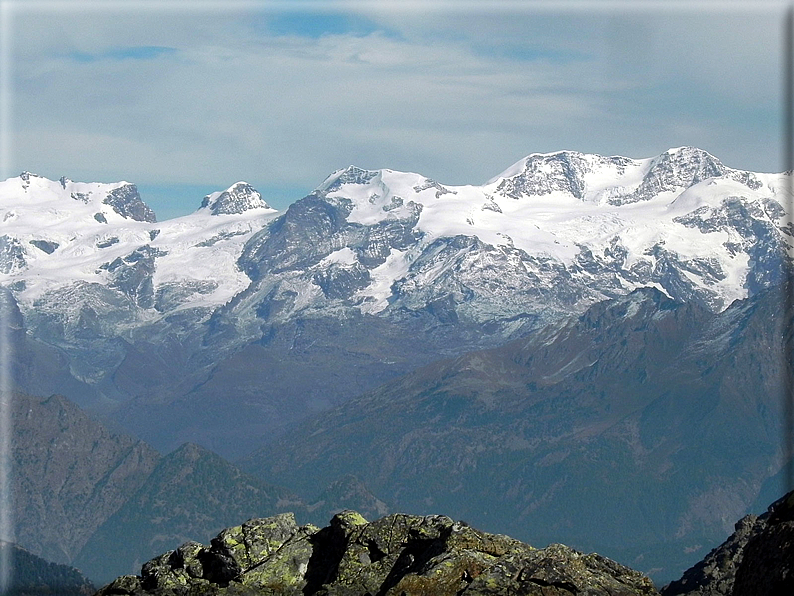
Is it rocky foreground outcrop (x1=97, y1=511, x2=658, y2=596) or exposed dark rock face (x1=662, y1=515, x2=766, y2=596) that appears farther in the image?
exposed dark rock face (x1=662, y1=515, x2=766, y2=596)

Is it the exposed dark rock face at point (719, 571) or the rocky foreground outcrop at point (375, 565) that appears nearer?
the rocky foreground outcrop at point (375, 565)

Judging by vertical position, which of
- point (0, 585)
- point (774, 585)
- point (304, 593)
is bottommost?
point (0, 585)

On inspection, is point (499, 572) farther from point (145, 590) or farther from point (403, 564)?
point (145, 590)

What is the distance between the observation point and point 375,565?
34.2 m

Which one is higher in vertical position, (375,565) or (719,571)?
(375,565)

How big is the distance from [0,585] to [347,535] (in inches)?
2315

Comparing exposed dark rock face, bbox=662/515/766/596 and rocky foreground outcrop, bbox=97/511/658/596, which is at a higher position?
rocky foreground outcrop, bbox=97/511/658/596

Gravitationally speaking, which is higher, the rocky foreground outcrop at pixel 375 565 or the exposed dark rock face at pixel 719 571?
the rocky foreground outcrop at pixel 375 565

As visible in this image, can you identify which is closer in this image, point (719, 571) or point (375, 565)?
point (375, 565)

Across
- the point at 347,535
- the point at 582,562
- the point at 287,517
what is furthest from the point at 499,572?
the point at 287,517

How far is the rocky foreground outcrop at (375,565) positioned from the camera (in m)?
30.0

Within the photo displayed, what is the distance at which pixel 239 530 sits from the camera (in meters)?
36.9

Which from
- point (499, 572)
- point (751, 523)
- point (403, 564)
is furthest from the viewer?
point (751, 523)

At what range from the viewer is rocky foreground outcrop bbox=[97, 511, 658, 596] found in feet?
98.5
